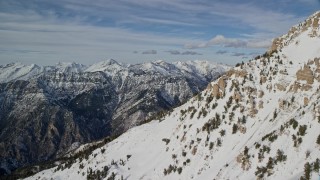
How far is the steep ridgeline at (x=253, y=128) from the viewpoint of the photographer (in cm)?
9106

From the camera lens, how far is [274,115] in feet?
385

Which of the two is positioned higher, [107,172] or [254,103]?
[254,103]

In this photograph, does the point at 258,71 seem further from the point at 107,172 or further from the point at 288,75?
the point at 107,172

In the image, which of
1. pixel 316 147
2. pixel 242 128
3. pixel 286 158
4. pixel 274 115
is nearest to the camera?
pixel 316 147

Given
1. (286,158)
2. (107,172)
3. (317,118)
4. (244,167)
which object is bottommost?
(107,172)

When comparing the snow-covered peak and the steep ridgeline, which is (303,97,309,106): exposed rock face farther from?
the snow-covered peak

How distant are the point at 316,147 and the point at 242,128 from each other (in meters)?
47.2

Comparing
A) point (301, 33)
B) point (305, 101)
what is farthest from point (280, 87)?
point (301, 33)

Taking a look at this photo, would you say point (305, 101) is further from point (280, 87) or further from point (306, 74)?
point (280, 87)

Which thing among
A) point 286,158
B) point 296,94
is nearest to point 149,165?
point 296,94

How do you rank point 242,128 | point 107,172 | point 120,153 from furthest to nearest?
point 120,153 → point 107,172 → point 242,128

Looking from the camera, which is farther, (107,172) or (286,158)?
(107,172)

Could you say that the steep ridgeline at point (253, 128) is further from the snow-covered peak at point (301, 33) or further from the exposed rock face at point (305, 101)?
the snow-covered peak at point (301, 33)

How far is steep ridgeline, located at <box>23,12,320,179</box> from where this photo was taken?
3585 inches
